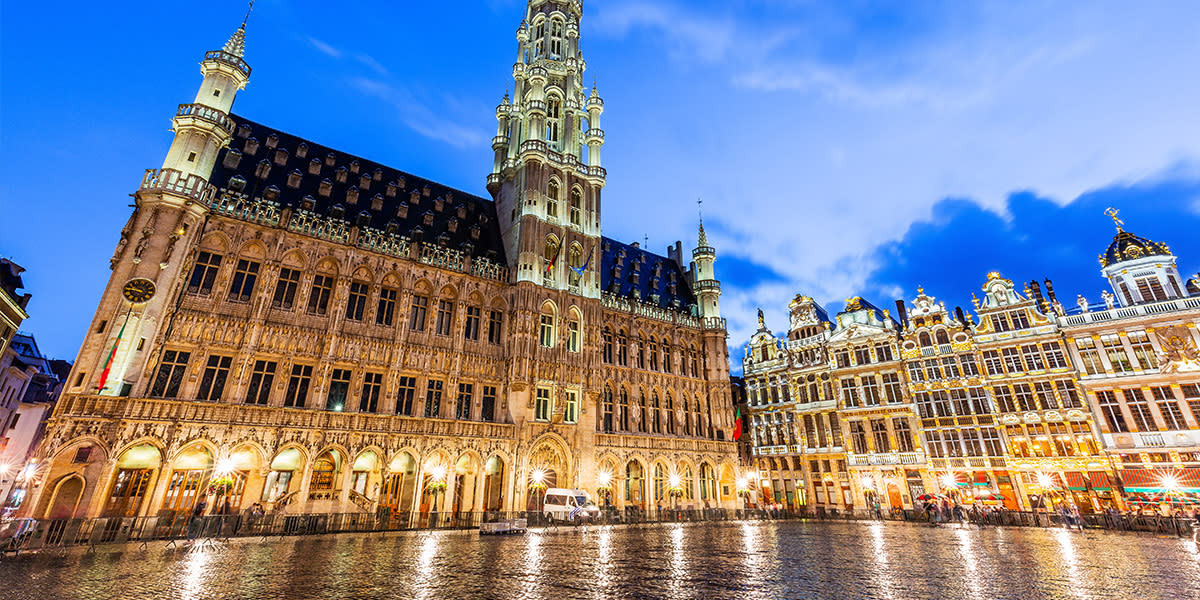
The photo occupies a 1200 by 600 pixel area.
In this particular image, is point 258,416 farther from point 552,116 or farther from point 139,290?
point 552,116

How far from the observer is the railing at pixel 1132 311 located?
30.4 meters

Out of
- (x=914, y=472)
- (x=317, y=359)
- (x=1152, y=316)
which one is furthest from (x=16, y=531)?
(x=1152, y=316)

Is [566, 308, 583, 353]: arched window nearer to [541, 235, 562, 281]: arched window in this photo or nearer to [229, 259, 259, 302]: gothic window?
[541, 235, 562, 281]: arched window

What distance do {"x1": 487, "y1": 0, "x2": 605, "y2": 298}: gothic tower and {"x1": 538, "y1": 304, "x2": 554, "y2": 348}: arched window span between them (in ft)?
5.97

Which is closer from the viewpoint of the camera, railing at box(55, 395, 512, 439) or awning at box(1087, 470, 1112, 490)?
railing at box(55, 395, 512, 439)

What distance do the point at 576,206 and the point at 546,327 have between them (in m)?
11.1

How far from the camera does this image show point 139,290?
72.1 feet

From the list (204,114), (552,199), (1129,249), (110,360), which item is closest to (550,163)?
(552,199)

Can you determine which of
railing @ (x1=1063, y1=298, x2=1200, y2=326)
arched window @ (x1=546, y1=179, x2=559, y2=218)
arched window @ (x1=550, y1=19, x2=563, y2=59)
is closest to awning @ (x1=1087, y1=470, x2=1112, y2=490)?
railing @ (x1=1063, y1=298, x2=1200, y2=326)

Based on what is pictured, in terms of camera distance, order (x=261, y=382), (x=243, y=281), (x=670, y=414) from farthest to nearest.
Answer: (x=670, y=414), (x=243, y=281), (x=261, y=382)

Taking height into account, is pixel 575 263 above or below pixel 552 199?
below

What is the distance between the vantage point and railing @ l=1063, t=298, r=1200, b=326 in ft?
99.8

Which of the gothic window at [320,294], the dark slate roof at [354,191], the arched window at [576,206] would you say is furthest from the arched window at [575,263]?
the gothic window at [320,294]

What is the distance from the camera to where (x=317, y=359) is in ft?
83.9
